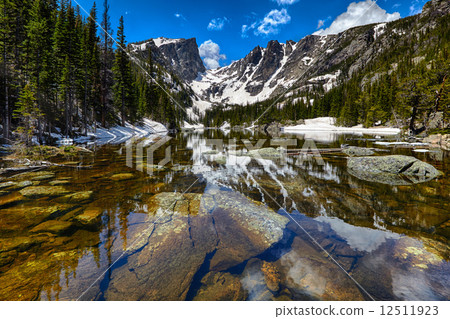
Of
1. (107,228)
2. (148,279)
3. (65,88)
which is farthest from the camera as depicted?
(65,88)

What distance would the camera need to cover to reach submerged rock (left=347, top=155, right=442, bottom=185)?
25.7ft

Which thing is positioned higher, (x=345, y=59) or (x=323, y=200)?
(x=345, y=59)

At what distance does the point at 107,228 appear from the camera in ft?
13.9

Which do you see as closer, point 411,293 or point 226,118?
point 411,293

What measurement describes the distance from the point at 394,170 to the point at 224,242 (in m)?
9.82

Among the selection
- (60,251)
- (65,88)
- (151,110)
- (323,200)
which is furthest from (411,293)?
(151,110)

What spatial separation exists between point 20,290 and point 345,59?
227 m

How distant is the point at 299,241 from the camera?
153 inches

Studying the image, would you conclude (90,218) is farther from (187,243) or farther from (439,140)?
(439,140)

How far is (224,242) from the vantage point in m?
3.89

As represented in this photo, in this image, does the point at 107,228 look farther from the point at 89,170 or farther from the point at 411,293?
the point at 89,170

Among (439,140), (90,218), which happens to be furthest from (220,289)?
(439,140)
